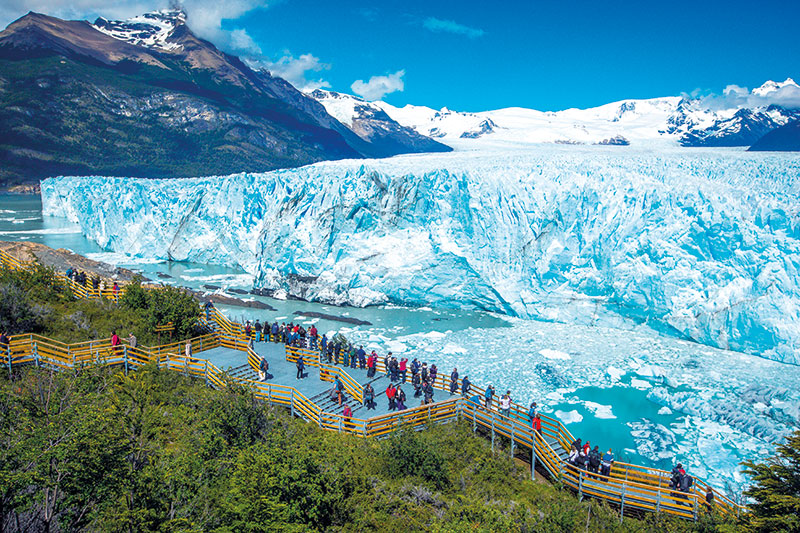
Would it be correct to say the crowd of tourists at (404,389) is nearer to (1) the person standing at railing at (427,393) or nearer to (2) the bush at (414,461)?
(1) the person standing at railing at (427,393)

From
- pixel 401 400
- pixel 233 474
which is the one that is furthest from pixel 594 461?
pixel 233 474

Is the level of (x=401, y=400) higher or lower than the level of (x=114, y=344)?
lower

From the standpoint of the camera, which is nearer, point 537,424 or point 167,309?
point 537,424

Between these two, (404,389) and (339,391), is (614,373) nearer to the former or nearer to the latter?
(404,389)

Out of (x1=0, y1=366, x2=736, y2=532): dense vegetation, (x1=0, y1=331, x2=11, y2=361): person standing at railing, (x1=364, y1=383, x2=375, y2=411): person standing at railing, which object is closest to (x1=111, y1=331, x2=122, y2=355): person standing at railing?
(x1=0, y1=366, x2=736, y2=532): dense vegetation

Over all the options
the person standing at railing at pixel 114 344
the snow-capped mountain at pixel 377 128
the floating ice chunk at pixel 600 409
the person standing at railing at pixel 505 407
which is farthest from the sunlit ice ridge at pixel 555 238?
the snow-capped mountain at pixel 377 128

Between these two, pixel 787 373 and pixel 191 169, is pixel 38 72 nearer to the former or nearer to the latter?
pixel 191 169

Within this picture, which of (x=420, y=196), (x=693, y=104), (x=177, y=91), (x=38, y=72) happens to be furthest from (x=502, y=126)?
(x=420, y=196)
